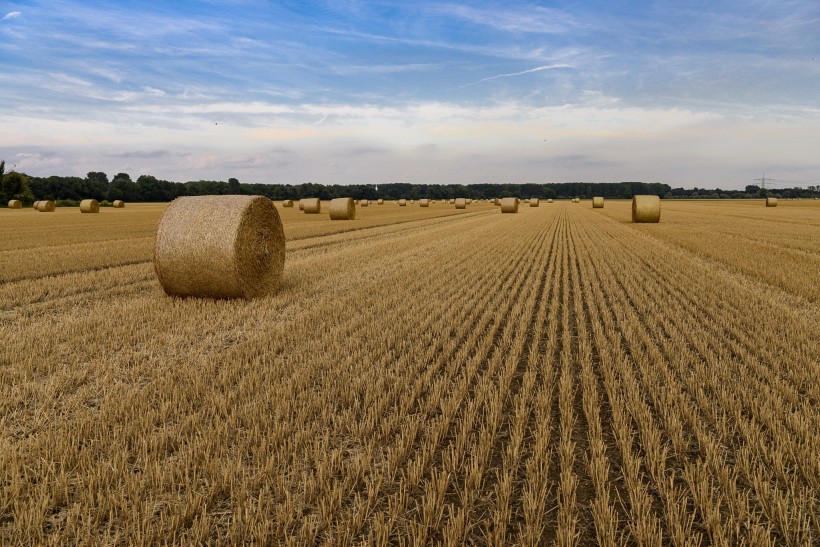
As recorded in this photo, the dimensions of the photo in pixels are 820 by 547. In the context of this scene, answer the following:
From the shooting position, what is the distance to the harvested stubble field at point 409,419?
9.34 ft

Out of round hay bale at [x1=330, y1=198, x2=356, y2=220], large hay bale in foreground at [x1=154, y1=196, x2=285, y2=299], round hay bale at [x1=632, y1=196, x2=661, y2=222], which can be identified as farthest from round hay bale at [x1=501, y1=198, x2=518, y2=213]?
large hay bale in foreground at [x1=154, y1=196, x2=285, y2=299]

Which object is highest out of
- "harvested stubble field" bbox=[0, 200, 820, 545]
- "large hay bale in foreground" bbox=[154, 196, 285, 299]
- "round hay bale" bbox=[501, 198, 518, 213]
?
"round hay bale" bbox=[501, 198, 518, 213]

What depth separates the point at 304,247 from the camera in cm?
1756

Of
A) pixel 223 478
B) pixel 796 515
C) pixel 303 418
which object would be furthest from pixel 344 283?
pixel 796 515

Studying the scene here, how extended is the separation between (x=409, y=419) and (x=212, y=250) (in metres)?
5.98

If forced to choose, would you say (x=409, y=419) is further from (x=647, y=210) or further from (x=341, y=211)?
(x=647, y=210)

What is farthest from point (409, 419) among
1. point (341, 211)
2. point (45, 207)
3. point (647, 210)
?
point (45, 207)

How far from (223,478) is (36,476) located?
1243 millimetres

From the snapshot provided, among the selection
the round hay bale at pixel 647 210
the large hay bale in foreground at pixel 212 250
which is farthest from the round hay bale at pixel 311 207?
the large hay bale in foreground at pixel 212 250

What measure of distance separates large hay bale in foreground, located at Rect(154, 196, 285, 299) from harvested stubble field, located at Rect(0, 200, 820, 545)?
37 cm

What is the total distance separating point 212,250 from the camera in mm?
8664

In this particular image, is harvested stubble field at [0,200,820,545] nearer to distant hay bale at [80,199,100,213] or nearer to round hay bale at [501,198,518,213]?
distant hay bale at [80,199,100,213]

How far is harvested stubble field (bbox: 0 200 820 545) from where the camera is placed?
2.85 meters

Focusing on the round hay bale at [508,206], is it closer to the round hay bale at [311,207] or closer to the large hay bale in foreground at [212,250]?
the round hay bale at [311,207]
